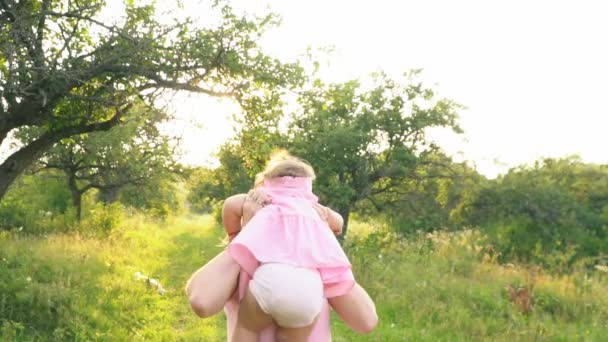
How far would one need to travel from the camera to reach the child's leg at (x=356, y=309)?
231 cm

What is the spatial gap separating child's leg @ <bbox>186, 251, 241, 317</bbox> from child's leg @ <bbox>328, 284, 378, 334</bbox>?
439mm

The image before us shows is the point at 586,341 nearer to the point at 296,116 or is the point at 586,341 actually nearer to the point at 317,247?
the point at 317,247

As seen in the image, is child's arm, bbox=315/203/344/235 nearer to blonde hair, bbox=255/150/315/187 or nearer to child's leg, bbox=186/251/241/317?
blonde hair, bbox=255/150/315/187

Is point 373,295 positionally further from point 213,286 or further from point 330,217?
point 213,286

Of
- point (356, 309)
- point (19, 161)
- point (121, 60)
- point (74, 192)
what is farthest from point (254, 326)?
point (74, 192)

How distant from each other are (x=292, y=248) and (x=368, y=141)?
603 inches

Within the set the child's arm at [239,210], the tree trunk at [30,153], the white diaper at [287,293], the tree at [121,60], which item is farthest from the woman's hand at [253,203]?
the tree trunk at [30,153]

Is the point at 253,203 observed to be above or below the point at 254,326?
above

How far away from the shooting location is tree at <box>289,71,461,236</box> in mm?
16250

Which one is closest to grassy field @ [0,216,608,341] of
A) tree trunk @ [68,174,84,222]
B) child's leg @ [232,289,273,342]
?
child's leg @ [232,289,273,342]

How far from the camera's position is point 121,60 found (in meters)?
6.65

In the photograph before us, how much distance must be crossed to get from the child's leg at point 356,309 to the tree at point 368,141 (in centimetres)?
1330

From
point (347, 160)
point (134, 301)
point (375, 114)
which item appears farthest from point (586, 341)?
point (375, 114)

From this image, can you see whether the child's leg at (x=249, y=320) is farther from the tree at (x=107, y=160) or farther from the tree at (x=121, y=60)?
the tree at (x=107, y=160)
